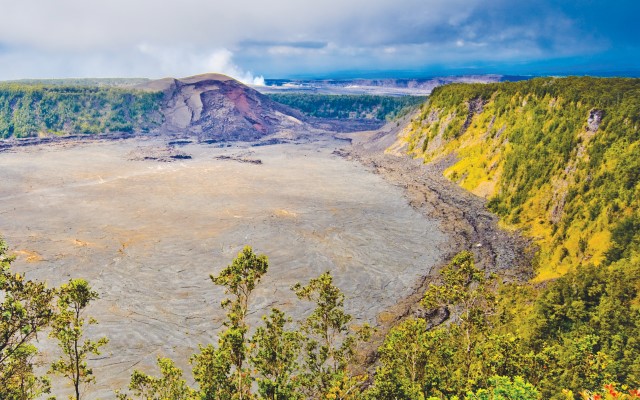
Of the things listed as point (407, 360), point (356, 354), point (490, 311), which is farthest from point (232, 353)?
point (490, 311)

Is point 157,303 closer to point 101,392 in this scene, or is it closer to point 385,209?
point 101,392

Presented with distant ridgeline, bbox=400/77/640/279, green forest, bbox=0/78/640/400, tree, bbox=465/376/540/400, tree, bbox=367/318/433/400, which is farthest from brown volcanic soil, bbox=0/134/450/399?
tree, bbox=465/376/540/400

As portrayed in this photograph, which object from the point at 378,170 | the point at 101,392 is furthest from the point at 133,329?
the point at 378,170

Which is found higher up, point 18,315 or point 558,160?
point 18,315

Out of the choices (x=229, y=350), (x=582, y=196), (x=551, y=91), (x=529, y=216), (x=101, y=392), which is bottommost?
(x=101, y=392)

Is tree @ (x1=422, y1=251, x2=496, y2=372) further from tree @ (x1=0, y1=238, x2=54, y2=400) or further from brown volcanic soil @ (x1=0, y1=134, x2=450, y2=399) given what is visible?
brown volcanic soil @ (x1=0, y1=134, x2=450, y2=399)

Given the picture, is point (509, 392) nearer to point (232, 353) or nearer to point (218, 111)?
point (232, 353)
